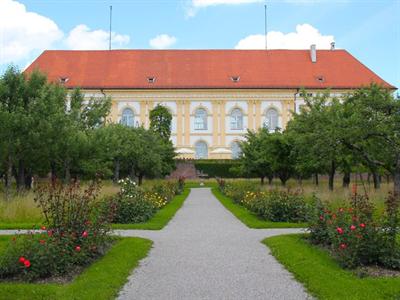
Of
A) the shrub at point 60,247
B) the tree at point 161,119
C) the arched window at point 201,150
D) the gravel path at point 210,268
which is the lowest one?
the gravel path at point 210,268

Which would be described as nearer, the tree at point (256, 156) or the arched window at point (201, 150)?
the tree at point (256, 156)

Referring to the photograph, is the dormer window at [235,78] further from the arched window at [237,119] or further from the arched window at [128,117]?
the arched window at [128,117]

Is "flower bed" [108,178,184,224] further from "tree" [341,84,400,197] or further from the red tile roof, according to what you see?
the red tile roof

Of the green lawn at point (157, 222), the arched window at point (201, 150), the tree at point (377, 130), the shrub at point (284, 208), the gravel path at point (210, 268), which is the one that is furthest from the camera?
the arched window at point (201, 150)

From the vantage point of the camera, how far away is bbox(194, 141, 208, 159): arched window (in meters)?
57.6

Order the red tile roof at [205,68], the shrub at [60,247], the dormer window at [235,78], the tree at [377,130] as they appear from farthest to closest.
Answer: the dormer window at [235,78]
the red tile roof at [205,68]
the tree at [377,130]
the shrub at [60,247]

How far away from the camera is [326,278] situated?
23.1 ft

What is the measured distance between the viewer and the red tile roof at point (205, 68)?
183 feet

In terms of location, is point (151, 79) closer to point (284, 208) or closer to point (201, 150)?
point (201, 150)

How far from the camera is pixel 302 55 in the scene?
60.0 metres

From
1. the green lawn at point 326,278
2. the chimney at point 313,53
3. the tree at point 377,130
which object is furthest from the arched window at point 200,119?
the green lawn at point 326,278

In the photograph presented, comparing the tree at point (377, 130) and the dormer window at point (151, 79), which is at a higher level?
the dormer window at point (151, 79)

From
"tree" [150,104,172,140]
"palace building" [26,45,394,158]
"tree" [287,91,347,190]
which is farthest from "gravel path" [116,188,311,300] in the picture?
"palace building" [26,45,394,158]

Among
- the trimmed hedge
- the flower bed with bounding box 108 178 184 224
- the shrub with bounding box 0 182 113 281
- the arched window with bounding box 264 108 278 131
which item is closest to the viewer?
the shrub with bounding box 0 182 113 281
